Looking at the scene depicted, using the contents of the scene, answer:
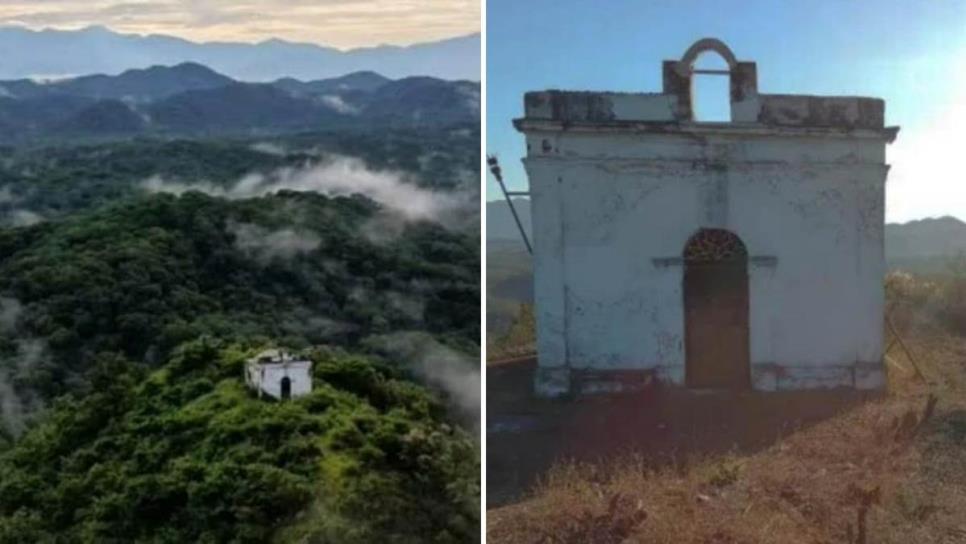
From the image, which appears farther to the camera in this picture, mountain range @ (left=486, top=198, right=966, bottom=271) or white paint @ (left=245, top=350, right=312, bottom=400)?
mountain range @ (left=486, top=198, right=966, bottom=271)

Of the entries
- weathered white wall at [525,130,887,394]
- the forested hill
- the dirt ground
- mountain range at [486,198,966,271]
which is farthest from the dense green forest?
weathered white wall at [525,130,887,394]

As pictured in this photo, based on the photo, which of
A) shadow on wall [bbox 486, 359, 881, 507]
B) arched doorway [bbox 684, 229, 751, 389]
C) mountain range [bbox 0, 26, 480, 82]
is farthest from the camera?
arched doorway [bbox 684, 229, 751, 389]

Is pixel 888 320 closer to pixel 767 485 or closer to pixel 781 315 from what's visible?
pixel 781 315

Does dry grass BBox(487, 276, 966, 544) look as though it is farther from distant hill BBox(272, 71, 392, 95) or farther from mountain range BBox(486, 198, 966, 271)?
distant hill BBox(272, 71, 392, 95)

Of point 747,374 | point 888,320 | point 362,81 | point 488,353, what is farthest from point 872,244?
point 362,81

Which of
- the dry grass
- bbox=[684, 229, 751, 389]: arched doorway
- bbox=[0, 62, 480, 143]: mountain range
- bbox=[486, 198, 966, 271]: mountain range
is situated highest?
bbox=[0, 62, 480, 143]: mountain range
